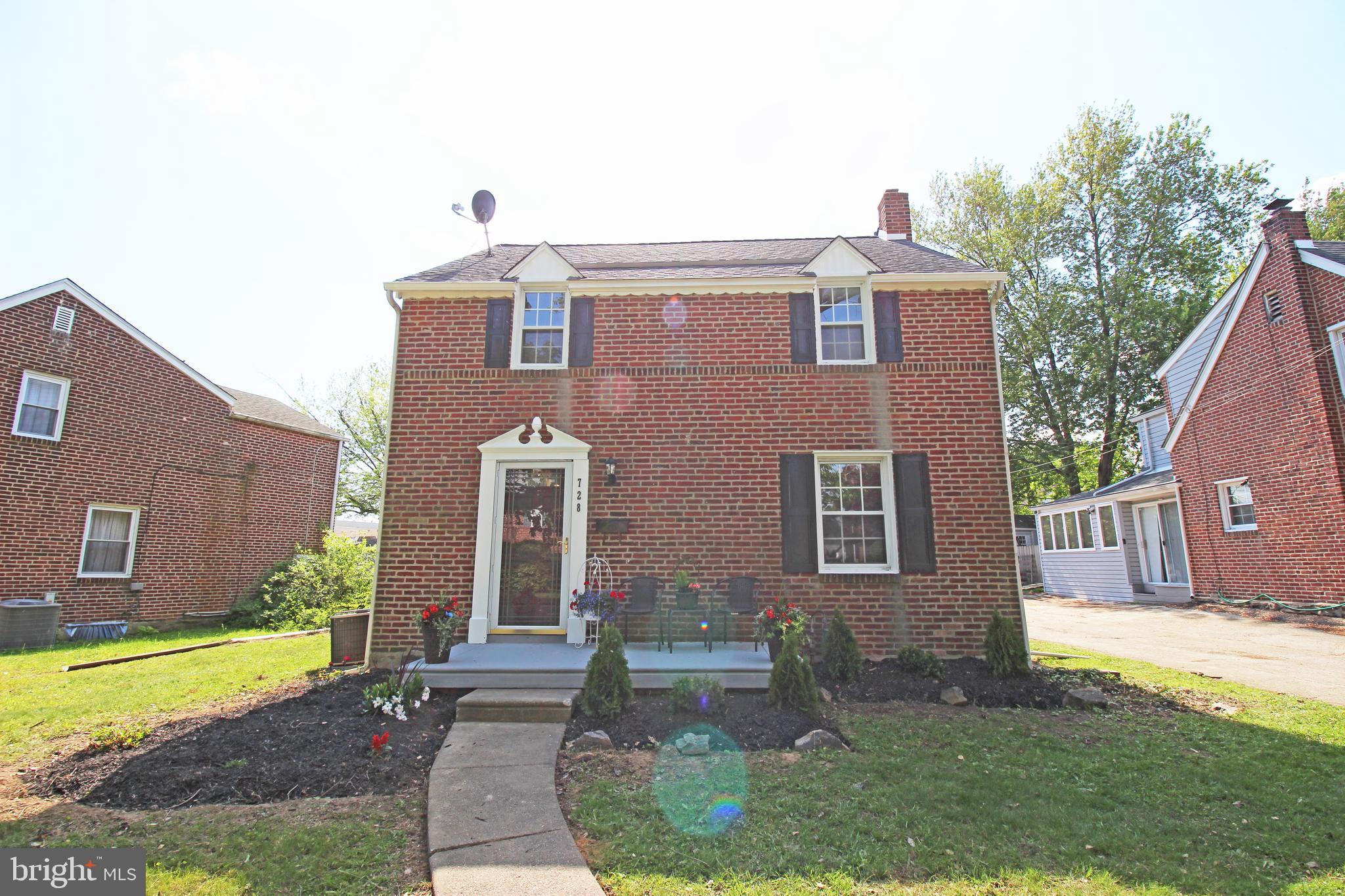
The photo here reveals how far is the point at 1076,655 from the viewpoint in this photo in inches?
358

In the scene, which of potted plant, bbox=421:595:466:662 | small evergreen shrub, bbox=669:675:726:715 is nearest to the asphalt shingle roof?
potted plant, bbox=421:595:466:662

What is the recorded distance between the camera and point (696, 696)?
5.81 meters

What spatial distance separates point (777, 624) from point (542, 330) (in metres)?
5.05

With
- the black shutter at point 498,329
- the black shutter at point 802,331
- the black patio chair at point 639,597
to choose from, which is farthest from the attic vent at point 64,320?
the black shutter at point 802,331

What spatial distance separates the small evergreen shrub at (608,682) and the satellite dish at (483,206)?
783 centimetres

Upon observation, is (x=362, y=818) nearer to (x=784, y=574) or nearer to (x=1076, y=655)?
(x=784, y=574)

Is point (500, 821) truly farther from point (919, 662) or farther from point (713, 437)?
point (713, 437)

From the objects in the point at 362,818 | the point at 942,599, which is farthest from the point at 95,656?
the point at 942,599

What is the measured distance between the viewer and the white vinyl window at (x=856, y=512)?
820 centimetres

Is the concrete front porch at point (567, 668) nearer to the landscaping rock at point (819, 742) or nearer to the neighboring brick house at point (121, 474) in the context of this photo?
the landscaping rock at point (819, 742)

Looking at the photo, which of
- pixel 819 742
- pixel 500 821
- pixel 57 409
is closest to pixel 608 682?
pixel 819 742

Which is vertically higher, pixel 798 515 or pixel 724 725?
pixel 798 515

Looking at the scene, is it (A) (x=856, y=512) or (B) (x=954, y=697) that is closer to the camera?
(B) (x=954, y=697)

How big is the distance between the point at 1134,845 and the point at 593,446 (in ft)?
21.4
